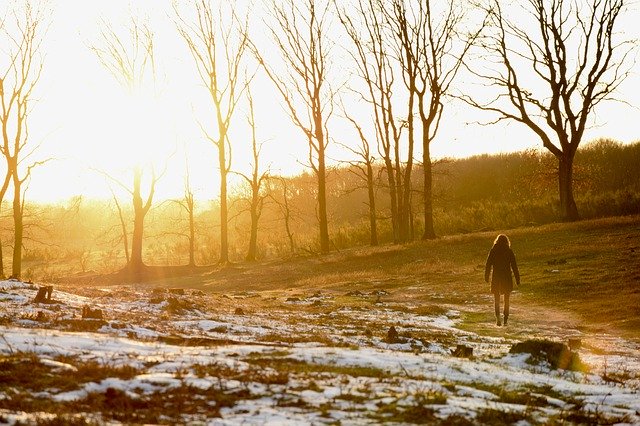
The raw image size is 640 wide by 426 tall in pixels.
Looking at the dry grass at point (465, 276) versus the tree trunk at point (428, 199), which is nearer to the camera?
the dry grass at point (465, 276)

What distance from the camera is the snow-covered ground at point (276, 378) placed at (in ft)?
21.6

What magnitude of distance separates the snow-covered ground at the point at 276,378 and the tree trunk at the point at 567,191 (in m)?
28.6

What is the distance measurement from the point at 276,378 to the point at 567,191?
3694cm

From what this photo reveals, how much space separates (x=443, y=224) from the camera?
1966 inches

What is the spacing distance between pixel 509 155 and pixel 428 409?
216 ft

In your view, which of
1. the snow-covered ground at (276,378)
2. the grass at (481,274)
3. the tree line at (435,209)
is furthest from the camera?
the tree line at (435,209)

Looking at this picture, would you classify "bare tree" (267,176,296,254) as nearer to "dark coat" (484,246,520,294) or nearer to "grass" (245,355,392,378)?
"dark coat" (484,246,520,294)

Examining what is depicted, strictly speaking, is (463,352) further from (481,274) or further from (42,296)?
(481,274)

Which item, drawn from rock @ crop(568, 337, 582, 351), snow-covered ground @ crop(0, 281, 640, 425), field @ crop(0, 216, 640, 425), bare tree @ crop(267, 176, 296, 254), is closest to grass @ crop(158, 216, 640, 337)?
field @ crop(0, 216, 640, 425)

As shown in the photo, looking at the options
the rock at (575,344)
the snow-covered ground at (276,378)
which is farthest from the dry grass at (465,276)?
the snow-covered ground at (276,378)

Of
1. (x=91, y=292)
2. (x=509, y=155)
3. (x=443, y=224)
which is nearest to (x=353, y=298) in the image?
(x=91, y=292)

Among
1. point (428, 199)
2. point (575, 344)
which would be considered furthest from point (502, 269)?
point (428, 199)

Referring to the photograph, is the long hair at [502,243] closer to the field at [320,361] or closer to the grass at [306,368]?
the field at [320,361]

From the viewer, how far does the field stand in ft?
22.1
